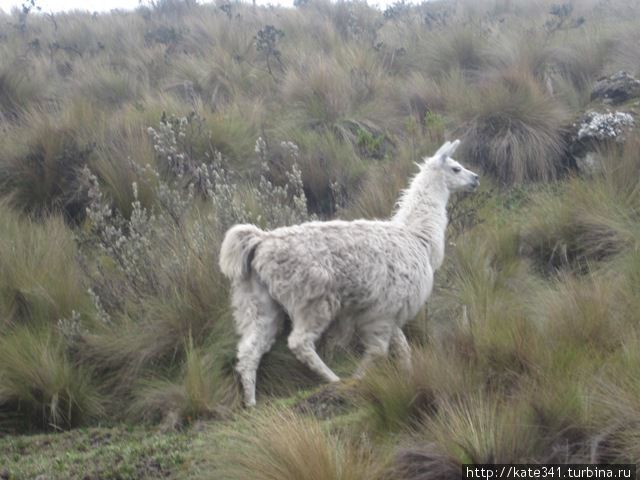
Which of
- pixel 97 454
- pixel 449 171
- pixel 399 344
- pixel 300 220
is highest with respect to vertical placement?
pixel 449 171

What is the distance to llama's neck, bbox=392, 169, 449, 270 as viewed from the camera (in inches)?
302

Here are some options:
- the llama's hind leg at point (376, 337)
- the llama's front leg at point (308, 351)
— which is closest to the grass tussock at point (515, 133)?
the llama's hind leg at point (376, 337)

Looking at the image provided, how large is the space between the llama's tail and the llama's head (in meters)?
2.25

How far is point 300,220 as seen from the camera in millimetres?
8586

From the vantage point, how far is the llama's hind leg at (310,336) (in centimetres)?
661

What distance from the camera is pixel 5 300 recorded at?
751cm

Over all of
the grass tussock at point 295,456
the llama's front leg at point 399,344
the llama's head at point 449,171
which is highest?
the llama's head at point 449,171

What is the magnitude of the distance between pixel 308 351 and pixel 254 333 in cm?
43

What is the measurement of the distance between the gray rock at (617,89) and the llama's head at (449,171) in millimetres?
4054

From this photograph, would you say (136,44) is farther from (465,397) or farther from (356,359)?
(465,397)

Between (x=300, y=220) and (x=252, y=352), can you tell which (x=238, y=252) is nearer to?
(x=252, y=352)

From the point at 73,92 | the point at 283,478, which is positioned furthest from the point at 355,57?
the point at 283,478

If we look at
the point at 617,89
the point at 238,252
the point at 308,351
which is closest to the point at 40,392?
the point at 238,252

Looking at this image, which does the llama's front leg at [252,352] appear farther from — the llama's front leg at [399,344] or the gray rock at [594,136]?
the gray rock at [594,136]
